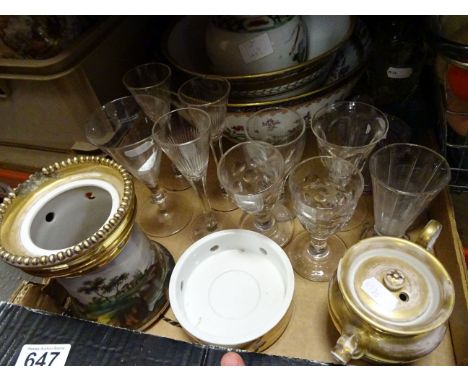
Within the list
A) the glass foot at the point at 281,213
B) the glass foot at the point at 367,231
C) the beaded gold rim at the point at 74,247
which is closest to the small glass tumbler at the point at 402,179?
the glass foot at the point at 367,231

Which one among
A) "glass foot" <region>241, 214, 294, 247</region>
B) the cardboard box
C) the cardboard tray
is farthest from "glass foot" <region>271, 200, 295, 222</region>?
the cardboard box

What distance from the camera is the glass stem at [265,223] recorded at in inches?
20.4

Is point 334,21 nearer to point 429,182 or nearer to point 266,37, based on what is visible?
point 266,37

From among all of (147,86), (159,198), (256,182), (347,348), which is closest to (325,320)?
(347,348)

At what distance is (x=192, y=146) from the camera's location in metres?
0.43

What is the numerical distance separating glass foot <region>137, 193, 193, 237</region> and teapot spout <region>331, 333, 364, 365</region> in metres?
0.28

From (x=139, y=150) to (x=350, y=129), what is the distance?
0.28 metres

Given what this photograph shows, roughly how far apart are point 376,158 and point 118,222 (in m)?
0.30

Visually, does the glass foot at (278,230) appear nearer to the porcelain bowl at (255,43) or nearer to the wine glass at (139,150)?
the wine glass at (139,150)

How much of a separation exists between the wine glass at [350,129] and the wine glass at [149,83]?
22cm

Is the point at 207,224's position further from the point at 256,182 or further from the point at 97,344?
the point at 97,344
